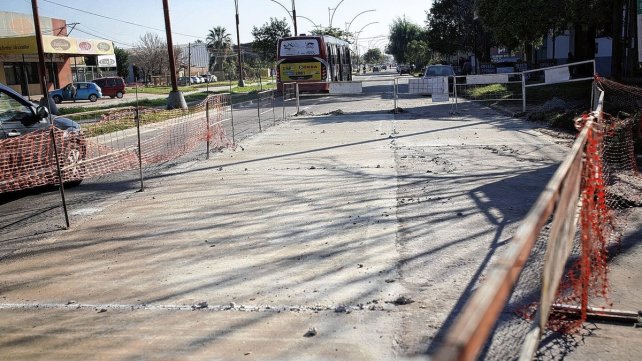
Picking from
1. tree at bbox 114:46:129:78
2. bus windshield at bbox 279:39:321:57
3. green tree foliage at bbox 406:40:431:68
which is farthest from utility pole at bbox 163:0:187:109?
green tree foliage at bbox 406:40:431:68

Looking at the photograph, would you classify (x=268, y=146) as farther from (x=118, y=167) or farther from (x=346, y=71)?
(x=346, y=71)

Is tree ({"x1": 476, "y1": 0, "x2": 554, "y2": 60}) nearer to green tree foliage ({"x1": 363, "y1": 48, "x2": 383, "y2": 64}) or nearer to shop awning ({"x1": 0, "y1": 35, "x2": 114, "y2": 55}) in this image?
shop awning ({"x1": 0, "y1": 35, "x2": 114, "y2": 55})

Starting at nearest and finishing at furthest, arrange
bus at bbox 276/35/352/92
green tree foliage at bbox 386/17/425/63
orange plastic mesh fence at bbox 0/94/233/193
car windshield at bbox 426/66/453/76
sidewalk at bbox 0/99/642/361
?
1. sidewalk at bbox 0/99/642/361
2. orange plastic mesh fence at bbox 0/94/233/193
3. car windshield at bbox 426/66/453/76
4. bus at bbox 276/35/352/92
5. green tree foliage at bbox 386/17/425/63

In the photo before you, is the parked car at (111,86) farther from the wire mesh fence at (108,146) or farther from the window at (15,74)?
the wire mesh fence at (108,146)

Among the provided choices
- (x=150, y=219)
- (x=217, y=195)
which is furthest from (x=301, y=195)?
(x=150, y=219)

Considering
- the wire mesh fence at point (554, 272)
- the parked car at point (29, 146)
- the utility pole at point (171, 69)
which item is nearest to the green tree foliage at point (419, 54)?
the utility pole at point (171, 69)

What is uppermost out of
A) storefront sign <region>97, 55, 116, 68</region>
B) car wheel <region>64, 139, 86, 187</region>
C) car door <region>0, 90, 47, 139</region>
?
storefront sign <region>97, 55, 116, 68</region>

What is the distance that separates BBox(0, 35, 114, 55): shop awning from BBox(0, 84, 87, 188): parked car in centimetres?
3903

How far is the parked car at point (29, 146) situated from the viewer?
8.33 meters

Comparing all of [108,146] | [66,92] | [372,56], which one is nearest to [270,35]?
[66,92]

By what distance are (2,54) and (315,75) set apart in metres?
27.1

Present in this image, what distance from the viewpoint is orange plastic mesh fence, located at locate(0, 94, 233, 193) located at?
845cm

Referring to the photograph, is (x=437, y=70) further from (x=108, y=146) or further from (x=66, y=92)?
(x=66, y=92)

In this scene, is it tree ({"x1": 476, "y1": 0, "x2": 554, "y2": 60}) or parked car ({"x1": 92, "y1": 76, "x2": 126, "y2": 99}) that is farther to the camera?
parked car ({"x1": 92, "y1": 76, "x2": 126, "y2": 99})
